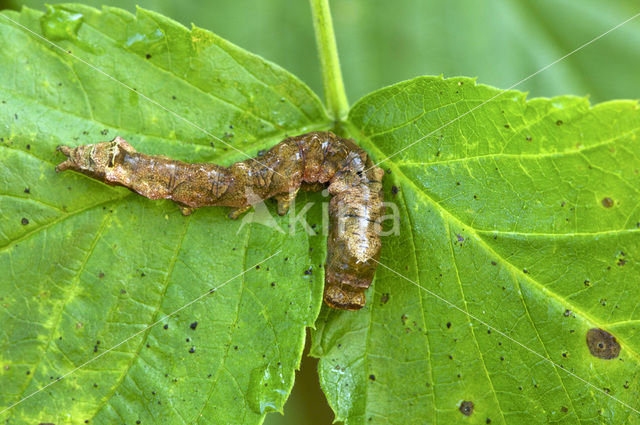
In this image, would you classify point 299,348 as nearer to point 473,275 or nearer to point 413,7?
point 473,275

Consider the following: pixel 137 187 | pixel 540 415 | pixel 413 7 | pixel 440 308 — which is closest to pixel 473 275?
pixel 440 308

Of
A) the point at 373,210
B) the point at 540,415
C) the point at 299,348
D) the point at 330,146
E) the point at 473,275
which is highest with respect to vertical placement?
the point at 330,146

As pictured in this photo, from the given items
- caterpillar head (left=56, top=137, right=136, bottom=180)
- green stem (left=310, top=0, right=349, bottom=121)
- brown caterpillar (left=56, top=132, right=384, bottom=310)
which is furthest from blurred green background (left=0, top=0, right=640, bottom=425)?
caterpillar head (left=56, top=137, right=136, bottom=180)

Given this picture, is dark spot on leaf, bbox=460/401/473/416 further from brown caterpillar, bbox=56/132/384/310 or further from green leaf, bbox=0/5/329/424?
green leaf, bbox=0/5/329/424

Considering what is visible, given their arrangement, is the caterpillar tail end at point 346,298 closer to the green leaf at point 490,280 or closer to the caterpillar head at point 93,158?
the green leaf at point 490,280


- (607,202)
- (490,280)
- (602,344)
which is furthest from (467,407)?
(607,202)
